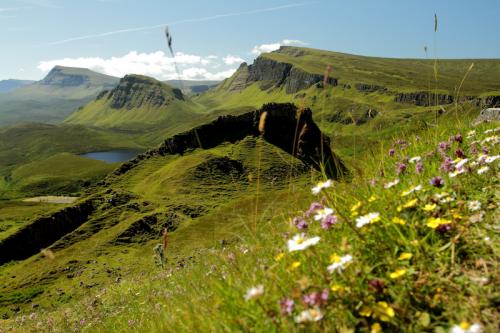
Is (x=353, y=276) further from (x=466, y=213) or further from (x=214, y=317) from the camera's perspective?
(x=466, y=213)

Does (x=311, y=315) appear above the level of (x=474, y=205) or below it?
below

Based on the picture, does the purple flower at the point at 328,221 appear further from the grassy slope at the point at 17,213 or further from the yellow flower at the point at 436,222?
the grassy slope at the point at 17,213

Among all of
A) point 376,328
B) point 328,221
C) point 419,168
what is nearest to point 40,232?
point 419,168

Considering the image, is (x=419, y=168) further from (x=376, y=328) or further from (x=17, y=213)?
(x=17, y=213)

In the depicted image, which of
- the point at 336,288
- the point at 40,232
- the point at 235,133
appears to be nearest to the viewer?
the point at 336,288

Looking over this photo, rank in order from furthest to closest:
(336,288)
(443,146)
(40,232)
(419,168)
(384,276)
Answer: (40,232), (443,146), (419,168), (384,276), (336,288)

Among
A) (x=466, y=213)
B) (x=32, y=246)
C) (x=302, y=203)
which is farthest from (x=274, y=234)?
(x=32, y=246)

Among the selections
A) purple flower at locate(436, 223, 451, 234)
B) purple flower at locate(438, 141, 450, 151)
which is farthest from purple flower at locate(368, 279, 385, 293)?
purple flower at locate(438, 141, 450, 151)

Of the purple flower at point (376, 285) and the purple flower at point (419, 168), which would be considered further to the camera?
the purple flower at point (419, 168)

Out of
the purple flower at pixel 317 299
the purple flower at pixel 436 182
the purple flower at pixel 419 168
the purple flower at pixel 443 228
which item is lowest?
the purple flower at pixel 317 299

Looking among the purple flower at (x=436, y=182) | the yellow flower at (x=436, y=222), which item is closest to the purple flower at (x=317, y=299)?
the yellow flower at (x=436, y=222)

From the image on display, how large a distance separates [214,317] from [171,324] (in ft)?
2.60

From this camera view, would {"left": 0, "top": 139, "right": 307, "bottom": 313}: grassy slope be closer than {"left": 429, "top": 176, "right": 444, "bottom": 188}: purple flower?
No

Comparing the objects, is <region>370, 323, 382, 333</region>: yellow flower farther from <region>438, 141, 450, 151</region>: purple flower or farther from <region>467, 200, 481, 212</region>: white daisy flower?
<region>438, 141, 450, 151</region>: purple flower
